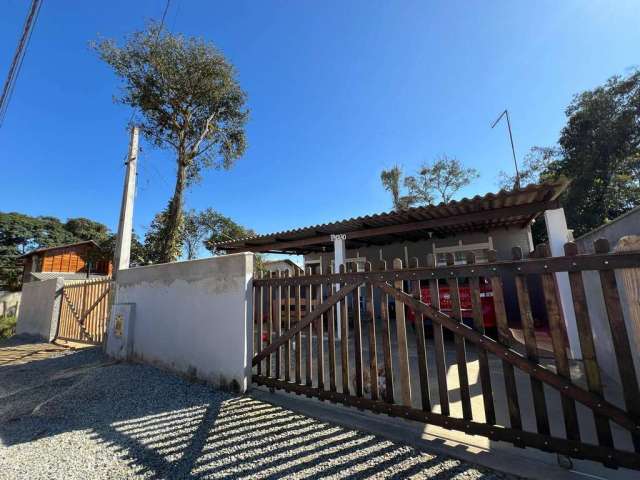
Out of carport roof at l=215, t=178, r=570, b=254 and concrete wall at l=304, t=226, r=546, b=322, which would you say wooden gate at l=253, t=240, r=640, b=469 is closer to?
carport roof at l=215, t=178, r=570, b=254

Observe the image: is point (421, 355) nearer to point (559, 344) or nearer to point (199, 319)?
point (559, 344)

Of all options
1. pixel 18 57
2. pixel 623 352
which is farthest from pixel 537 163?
pixel 18 57

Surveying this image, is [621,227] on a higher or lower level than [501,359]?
higher

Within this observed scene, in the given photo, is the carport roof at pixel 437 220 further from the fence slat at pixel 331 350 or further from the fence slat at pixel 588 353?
the fence slat at pixel 331 350

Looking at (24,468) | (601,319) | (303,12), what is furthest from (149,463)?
(303,12)

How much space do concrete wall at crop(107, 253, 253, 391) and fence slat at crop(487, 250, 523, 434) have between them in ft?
9.28

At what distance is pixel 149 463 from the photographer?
212cm

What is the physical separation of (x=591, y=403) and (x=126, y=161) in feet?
32.5

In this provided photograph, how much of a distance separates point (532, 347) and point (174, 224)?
36.9ft

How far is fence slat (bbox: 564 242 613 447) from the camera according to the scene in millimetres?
1749

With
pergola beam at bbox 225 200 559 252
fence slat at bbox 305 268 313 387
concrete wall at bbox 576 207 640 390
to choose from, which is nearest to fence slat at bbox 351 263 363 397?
fence slat at bbox 305 268 313 387

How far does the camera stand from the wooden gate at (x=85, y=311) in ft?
24.8

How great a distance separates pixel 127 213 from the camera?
7.36m

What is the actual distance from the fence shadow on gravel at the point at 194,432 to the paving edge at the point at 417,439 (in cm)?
9
